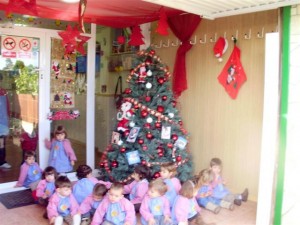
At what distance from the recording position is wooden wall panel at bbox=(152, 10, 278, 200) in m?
3.93

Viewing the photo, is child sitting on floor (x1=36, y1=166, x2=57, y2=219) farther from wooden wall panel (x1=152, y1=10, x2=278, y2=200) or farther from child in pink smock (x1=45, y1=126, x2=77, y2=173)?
wooden wall panel (x1=152, y1=10, x2=278, y2=200)

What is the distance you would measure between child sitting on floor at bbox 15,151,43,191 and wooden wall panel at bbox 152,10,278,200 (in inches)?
80.6

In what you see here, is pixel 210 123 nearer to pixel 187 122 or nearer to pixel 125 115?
pixel 187 122

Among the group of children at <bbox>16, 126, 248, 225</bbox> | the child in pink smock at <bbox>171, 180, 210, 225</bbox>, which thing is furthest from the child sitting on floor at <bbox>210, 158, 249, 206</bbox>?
the child in pink smock at <bbox>171, 180, 210, 225</bbox>

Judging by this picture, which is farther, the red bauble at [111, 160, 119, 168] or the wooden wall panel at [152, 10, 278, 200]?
the red bauble at [111, 160, 119, 168]

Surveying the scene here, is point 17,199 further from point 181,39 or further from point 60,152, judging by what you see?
point 181,39

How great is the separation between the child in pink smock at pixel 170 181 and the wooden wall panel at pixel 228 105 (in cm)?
89

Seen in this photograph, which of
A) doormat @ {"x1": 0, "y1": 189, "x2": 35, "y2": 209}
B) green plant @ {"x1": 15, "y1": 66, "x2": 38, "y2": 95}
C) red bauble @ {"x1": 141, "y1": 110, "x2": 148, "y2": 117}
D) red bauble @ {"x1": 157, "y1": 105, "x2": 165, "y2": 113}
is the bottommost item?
doormat @ {"x1": 0, "y1": 189, "x2": 35, "y2": 209}

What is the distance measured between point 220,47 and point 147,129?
1.35 metres

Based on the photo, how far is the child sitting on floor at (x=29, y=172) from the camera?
13.4ft

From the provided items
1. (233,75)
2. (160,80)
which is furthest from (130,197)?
(233,75)

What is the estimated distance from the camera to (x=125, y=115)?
4199mm

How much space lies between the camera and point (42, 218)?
11.3ft

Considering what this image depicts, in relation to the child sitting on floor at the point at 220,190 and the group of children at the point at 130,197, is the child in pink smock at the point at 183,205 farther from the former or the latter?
the child sitting on floor at the point at 220,190
